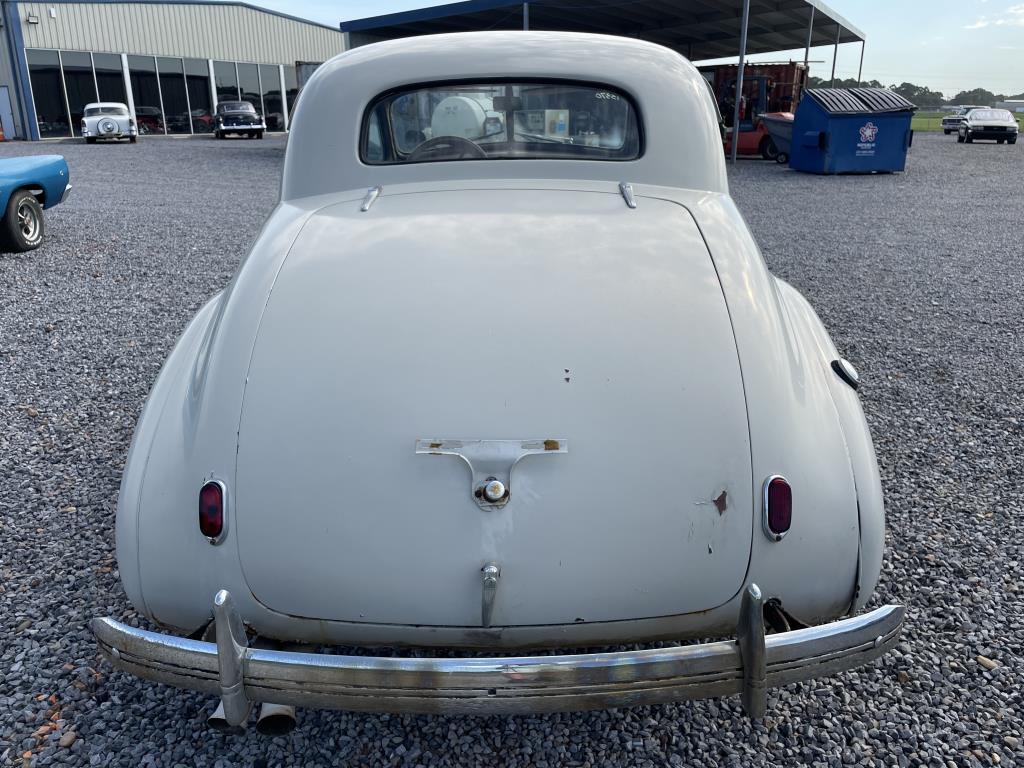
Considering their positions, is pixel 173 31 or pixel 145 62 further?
pixel 173 31

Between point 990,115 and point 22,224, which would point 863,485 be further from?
point 990,115

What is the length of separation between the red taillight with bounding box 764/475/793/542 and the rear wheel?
837 cm

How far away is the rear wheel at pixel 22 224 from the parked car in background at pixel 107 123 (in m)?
20.6

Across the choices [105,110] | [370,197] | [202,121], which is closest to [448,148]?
[370,197]

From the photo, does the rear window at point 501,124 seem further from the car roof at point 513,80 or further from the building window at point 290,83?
the building window at point 290,83

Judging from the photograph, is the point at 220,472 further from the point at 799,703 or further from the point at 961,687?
the point at 961,687

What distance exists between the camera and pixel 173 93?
31.2m

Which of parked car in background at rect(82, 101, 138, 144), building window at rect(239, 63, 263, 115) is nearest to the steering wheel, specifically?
parked car in background at rect(82, 101, 138, 144)

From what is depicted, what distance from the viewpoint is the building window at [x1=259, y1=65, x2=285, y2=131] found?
34.5 metres

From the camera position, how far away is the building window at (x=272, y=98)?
1359 inches

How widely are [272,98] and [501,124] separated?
35.9 metres

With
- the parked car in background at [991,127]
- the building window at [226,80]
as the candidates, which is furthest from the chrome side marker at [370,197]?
the building window at [226,80]

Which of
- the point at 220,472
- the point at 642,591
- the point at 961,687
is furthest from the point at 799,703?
the point at 220,472

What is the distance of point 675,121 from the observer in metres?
2.78
